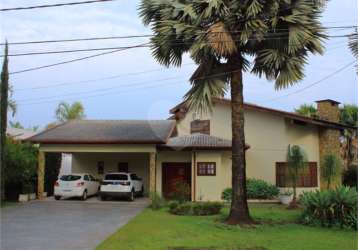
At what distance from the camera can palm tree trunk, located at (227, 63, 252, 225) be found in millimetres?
16344

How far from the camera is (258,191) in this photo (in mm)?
25750

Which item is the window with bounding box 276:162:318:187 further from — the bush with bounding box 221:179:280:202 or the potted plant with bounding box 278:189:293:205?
the potted plant with bounding box 278:189:293:205

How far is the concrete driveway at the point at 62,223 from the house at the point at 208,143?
3123mm

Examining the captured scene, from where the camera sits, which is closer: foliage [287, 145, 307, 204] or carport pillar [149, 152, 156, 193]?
foliage [287, 145, 307, 204]

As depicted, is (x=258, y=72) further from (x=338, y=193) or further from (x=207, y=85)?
(x=338, y=193)

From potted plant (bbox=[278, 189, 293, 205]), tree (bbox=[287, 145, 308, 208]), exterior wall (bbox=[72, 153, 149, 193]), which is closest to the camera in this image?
tree (bbox=[287, 145, 308, 208])

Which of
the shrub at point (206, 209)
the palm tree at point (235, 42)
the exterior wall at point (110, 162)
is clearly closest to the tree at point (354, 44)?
the palm tree at point (235, 42)

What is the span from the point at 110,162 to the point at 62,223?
15197 millimetres

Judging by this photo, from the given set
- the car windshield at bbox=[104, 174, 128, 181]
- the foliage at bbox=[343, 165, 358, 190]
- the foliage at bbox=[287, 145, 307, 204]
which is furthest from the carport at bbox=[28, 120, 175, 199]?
the foliage at bbox=[343, 165, 358, 190]

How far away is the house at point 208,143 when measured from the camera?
2598 centimetres

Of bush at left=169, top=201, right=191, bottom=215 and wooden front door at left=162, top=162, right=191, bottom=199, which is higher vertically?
wooden front door at left=162, top=162, right=191, bottom=199

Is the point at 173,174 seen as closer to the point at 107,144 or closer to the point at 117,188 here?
the point at 117,188

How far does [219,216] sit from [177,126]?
11.6 m

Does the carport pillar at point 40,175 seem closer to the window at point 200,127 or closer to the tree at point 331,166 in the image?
the window at point 200,127
